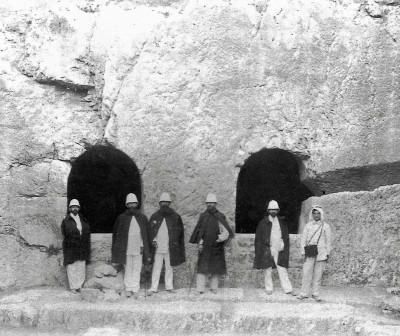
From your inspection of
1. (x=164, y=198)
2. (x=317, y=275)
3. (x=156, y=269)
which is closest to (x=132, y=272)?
(x=156, y=269)

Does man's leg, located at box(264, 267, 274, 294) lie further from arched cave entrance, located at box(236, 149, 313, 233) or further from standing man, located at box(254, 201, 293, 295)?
arched cave entrance, located at box(236, 149, 313, 233)

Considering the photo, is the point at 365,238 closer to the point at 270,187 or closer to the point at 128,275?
the point at 270,187

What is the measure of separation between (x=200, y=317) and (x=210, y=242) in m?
1.13

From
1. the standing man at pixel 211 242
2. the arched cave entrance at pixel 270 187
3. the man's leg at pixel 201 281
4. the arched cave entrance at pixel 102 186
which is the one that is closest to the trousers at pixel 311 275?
the standing man at pixel 211 242

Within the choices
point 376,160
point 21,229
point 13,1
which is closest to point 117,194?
point 21,229

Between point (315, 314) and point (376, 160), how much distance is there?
2411 mm

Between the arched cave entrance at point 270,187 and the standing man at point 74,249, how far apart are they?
130 inches

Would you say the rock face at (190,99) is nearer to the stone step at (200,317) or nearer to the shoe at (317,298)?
the shoe at (317,298)

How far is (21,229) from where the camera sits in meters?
8.81

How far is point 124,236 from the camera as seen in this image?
27.5ft

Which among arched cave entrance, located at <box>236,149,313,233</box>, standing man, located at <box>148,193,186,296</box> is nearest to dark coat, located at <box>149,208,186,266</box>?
standing man, located at <box>148,193,186,296</box>

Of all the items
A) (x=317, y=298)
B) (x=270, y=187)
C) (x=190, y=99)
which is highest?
(x=190, y=99)

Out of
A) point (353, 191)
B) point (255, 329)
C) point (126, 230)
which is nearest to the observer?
point (255, 329)

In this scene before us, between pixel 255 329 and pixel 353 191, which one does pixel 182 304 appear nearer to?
pixel 255 329
